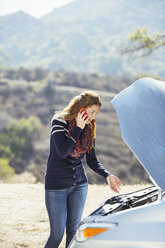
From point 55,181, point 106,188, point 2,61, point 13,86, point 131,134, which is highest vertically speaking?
point 131,134

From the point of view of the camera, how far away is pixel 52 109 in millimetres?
62469

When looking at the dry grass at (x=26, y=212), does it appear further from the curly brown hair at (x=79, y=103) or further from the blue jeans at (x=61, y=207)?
the curly brown hair at (x=79, y=103)

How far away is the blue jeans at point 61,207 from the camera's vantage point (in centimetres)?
299

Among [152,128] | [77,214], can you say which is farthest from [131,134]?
[77,214]

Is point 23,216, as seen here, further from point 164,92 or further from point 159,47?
point 159,47

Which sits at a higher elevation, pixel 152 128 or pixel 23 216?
pixel 152 128

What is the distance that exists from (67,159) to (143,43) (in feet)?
31.1

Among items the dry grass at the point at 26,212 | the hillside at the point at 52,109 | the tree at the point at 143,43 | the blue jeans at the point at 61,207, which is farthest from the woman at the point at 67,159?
the hillside at the point at 52,109

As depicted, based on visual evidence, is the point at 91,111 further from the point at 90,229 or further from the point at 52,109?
the point at 52,109

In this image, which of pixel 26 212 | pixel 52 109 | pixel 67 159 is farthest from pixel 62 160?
pixel 52 109

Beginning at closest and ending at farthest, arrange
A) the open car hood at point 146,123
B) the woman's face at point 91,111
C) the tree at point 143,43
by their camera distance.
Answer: the open car hood at point 146,123, the woman's face at point 91,111, the tree at point 143,43

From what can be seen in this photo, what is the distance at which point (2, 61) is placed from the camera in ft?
485

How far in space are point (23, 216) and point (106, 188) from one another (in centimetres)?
260

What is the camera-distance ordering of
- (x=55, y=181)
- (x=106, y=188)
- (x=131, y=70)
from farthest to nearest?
(x=131, y=70) → (x=106, y=188) → (x=55, y=181)
